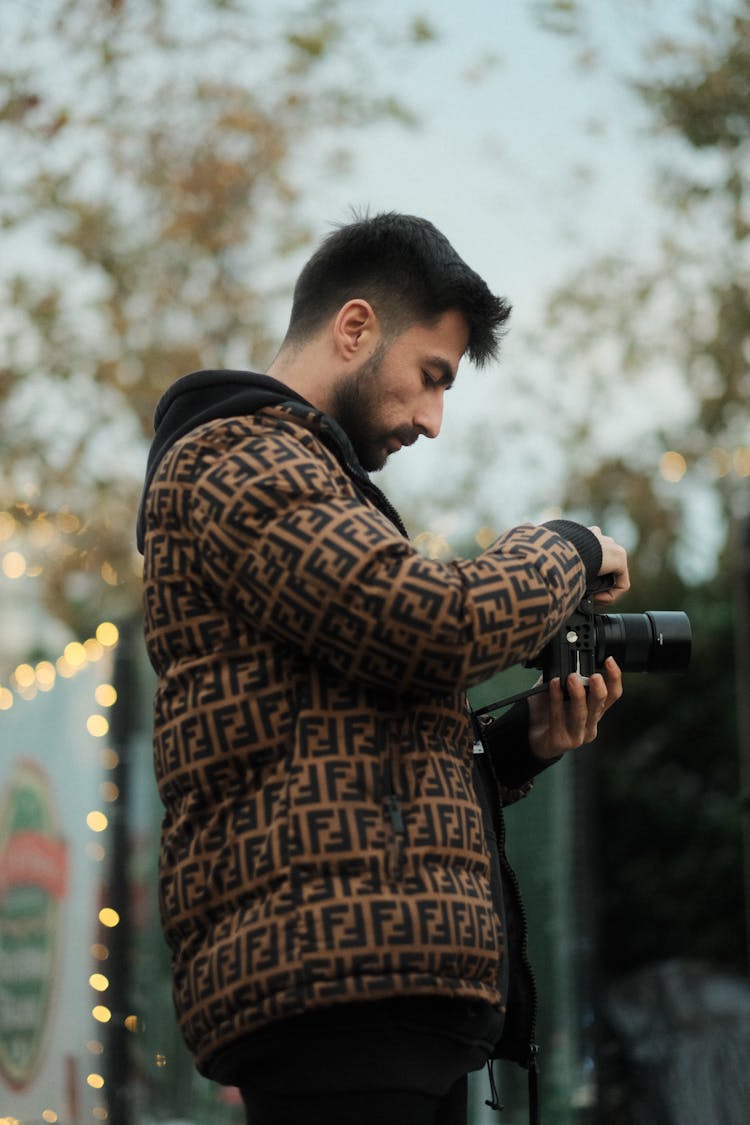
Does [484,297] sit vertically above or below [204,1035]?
above

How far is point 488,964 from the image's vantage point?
1719 millimetres

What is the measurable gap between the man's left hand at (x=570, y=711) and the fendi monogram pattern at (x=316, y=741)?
287 mm

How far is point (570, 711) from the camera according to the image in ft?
6.86

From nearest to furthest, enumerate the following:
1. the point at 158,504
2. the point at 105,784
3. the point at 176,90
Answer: the point at 158,504 → the point at 105,784 → the point at 176,90

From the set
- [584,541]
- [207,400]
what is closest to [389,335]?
[207,400]

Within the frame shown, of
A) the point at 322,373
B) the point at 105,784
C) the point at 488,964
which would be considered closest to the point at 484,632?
the point at 488,964

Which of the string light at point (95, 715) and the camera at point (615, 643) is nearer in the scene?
the camera at point (615, 643)

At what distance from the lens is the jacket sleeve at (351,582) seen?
1.67 m

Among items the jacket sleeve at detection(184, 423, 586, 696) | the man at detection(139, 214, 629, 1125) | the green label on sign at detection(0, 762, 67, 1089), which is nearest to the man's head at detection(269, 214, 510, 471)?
the man at detection(139, 214, 629, 1125)

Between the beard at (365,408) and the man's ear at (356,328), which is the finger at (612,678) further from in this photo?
the man's ear at (356,328)

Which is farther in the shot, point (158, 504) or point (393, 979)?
point (158, 504)

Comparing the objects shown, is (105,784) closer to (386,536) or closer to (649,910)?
(386,536)

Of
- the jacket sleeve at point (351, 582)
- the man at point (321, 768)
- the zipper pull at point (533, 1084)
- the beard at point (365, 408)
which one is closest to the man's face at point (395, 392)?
the beard at point (365, 408)

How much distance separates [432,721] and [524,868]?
3.47m
